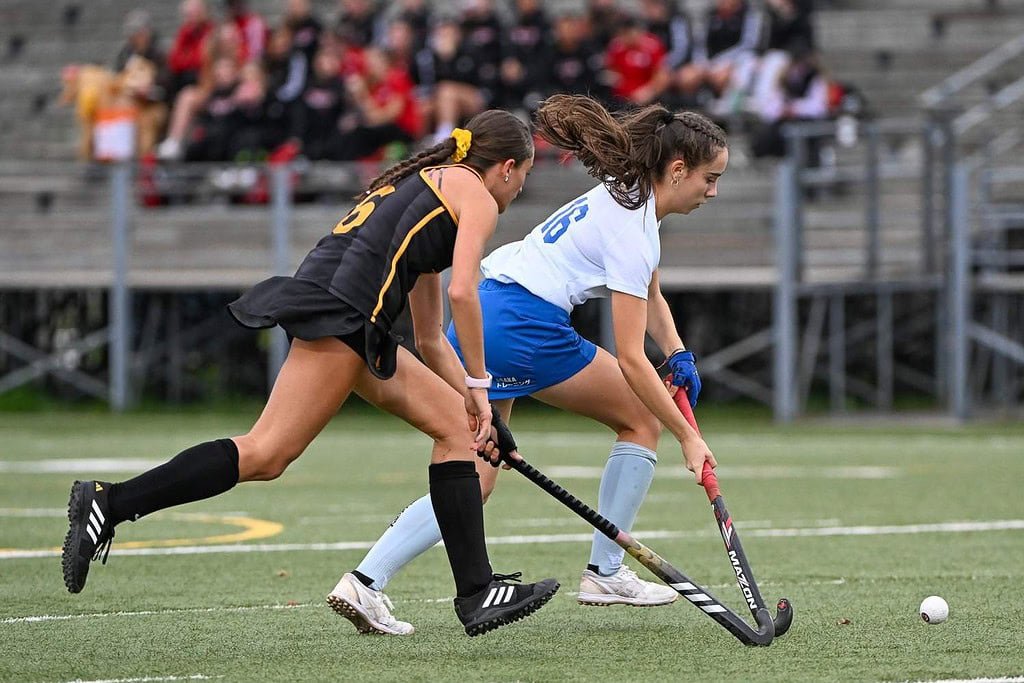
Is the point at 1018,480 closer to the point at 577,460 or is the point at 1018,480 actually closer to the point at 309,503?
the point at 577,460

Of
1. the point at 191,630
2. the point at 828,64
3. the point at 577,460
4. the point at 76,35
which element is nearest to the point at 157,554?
the point at 191,630

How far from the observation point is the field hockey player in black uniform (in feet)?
18.3

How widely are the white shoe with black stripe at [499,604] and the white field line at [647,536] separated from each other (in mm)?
2651

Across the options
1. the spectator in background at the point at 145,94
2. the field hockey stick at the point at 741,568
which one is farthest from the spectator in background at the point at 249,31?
the field hockey stick at the point at 741,568

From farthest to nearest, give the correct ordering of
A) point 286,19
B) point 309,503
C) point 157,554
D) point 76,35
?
point 76,35
point 286,19
point 309,503
point 157,554

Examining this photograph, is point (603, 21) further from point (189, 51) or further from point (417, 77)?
point (189, 51)

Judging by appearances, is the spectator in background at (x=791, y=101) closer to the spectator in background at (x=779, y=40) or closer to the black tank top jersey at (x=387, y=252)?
the spectator in background at (x=779, y=40)

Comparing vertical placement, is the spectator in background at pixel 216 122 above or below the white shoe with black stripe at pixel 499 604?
below

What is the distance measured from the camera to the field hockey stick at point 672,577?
222 inches

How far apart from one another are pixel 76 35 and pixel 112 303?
26.5 feet

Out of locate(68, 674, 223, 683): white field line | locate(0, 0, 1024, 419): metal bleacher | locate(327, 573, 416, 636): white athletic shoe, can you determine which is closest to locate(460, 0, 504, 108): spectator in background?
locate(0, 0, 1024, 419): metal bleacher

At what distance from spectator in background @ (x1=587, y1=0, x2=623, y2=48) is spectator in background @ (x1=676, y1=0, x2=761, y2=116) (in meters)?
0.82

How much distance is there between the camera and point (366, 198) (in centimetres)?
590

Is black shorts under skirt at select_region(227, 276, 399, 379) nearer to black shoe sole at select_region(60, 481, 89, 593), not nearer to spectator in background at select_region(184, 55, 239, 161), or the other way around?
black shoe sole at select_region(60, 481, 89, 593)
